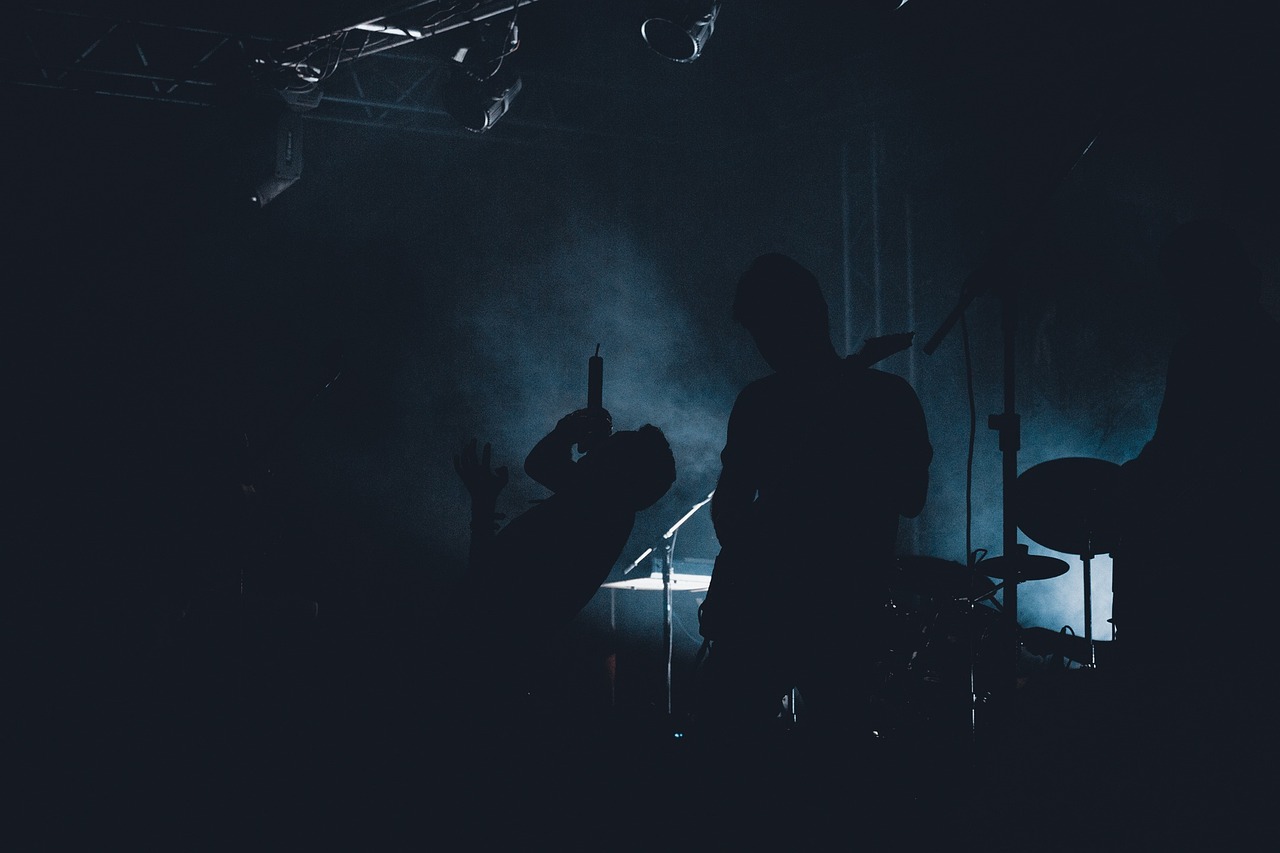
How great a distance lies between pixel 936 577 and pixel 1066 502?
605 mm

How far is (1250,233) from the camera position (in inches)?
218

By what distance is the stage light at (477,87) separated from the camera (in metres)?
6.20

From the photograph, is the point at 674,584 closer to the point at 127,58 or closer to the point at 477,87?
the point at 477,87

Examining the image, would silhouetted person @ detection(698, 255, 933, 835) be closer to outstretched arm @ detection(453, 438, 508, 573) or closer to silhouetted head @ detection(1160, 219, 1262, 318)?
outstretched arm @ detection(453, 438, 508, 573)

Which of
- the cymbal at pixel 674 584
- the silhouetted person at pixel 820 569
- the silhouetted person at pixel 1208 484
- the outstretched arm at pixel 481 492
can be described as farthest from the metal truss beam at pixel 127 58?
the silhouetted person at pixel 1208 484

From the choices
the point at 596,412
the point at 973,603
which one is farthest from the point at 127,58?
the point at 973,603

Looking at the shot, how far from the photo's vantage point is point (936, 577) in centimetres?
399

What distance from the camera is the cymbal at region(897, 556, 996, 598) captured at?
3936mm

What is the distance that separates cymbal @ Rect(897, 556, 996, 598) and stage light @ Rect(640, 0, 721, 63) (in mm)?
3039

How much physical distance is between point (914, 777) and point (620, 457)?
1.24 m

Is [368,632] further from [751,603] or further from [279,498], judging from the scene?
[751,603]

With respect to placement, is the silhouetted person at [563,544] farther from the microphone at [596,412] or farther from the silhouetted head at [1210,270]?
the silhouetted head at [1210,270]

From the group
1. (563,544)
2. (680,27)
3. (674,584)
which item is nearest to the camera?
(563,544)

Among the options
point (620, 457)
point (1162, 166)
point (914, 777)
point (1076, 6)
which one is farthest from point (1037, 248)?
point (620, 457)
